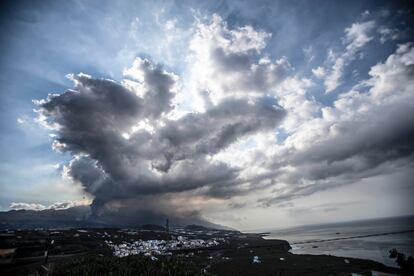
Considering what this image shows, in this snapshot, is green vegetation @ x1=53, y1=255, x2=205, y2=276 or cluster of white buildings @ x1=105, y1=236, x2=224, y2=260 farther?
cluster of white buildings @ x1=105, y1=236, x2=224, y2=260

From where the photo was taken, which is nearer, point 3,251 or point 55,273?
point 3,251

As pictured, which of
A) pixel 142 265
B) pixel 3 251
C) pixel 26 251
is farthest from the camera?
pixel 26 251

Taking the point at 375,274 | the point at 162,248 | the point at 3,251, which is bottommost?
the point at 162,248

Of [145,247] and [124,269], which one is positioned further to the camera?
[145,247]

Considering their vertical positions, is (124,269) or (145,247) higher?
(124,269)

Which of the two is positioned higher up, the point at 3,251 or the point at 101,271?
the point at 3,251

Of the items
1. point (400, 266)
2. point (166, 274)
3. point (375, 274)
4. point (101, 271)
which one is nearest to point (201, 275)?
point (166, 274)

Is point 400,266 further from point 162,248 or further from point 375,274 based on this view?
point 162,248

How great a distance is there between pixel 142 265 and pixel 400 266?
5410cm

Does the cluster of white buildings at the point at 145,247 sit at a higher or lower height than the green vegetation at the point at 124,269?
lower

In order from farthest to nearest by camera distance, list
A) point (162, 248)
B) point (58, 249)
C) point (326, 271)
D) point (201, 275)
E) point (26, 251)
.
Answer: point (162, 248) < point (58, 249) < point (26, 251) < point (326, 271) < point (201, 275)

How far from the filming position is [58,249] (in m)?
81.0

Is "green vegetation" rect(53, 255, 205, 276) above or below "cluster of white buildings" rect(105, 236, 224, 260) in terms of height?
above

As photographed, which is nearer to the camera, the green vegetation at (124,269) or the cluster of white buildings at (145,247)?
the green vegetation at (124,269)
